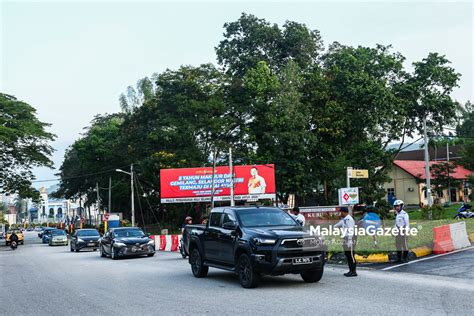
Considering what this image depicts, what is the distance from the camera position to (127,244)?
24234 millimetres

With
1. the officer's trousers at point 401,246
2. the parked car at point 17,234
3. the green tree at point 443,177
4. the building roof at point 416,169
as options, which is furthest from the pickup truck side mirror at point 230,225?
the building roof at point 416,169

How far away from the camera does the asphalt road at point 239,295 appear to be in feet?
31.5

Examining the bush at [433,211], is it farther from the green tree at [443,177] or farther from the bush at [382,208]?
the green tree at [443,177]

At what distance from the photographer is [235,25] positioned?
2403 inches

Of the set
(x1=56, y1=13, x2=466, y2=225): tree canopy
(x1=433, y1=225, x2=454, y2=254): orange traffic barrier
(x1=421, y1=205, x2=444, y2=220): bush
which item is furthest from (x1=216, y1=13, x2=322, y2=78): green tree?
(x1=433, y1=225, x2=454, y2=254): orange traffic barrier

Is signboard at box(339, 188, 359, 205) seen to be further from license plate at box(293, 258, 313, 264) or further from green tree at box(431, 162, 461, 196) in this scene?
green tree at box(431, 162, 461, 196)

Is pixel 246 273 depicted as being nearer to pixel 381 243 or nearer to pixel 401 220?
pixel 401 220

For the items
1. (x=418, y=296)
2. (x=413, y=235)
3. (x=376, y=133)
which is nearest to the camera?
(x=418, y=296)

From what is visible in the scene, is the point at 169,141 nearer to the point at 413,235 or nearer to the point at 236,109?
the point at 236,109

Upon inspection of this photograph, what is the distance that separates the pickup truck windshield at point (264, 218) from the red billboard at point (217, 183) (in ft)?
112

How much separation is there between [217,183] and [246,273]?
120 ft

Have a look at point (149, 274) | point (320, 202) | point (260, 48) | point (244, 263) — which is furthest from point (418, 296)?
point (260, 48)

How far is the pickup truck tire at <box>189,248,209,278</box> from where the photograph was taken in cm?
1516

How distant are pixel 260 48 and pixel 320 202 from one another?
57.8 feet
